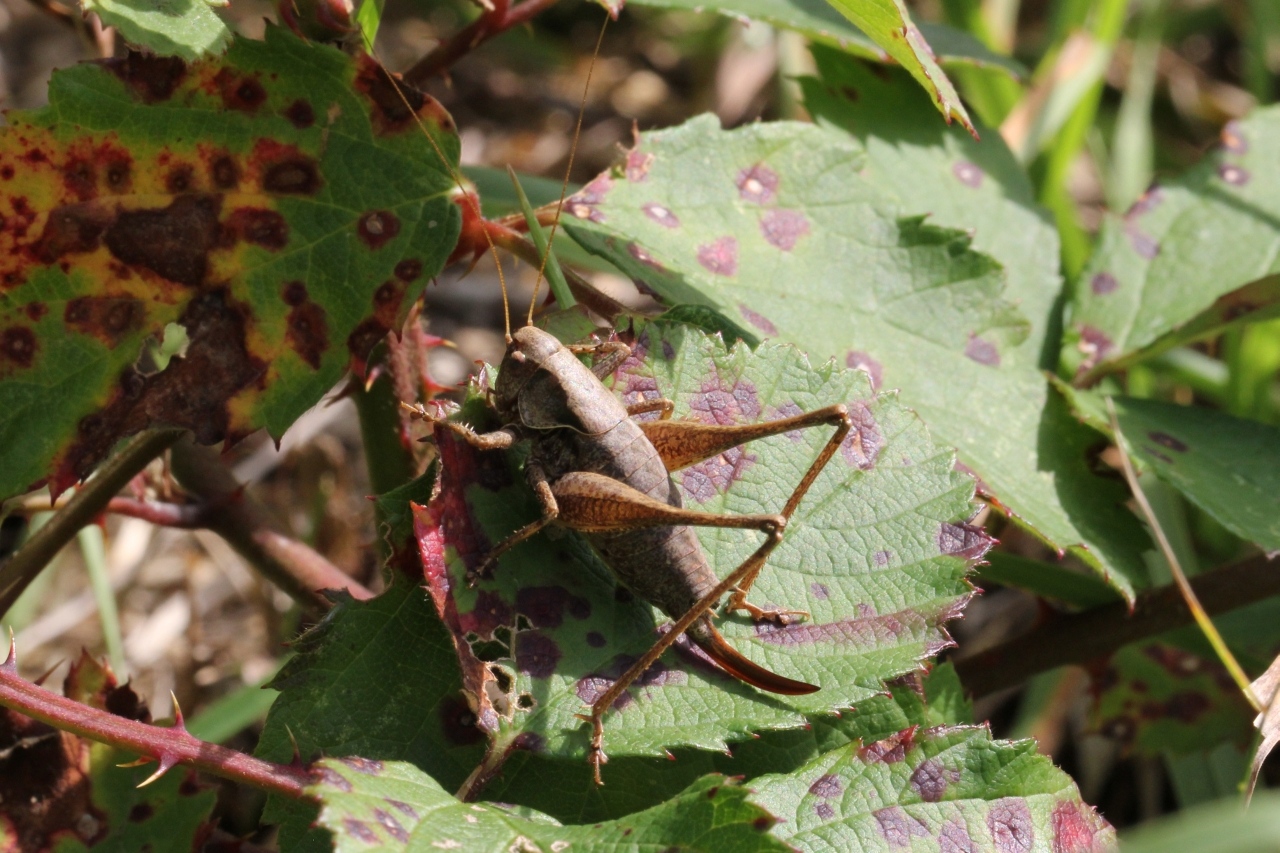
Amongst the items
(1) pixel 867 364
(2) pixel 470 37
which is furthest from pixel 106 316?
(1) pixel 867 364

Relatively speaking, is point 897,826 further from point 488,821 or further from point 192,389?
point 192,389

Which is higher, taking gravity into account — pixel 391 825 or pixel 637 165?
pixel 637 165

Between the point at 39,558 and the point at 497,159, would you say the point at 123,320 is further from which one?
the point at 497,159

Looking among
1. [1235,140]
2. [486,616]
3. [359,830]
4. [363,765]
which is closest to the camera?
[359,830]

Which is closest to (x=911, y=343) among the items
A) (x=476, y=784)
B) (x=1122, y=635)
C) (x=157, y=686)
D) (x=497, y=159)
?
(x=1122, y=635)

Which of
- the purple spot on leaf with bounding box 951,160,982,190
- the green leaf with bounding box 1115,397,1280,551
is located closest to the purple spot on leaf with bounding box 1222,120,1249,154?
the purple spot on leaf with bounding box 951,160,982,190

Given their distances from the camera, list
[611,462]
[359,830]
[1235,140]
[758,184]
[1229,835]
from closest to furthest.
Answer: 1. [1229,835]
2. [359,830]
3. [611,462]
4. [758,184]
5. [1235,140]

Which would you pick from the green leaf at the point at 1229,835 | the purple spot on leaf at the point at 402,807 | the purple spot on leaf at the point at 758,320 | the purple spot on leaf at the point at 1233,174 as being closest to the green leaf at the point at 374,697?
the purple spot on leaf at the point at 402,807
